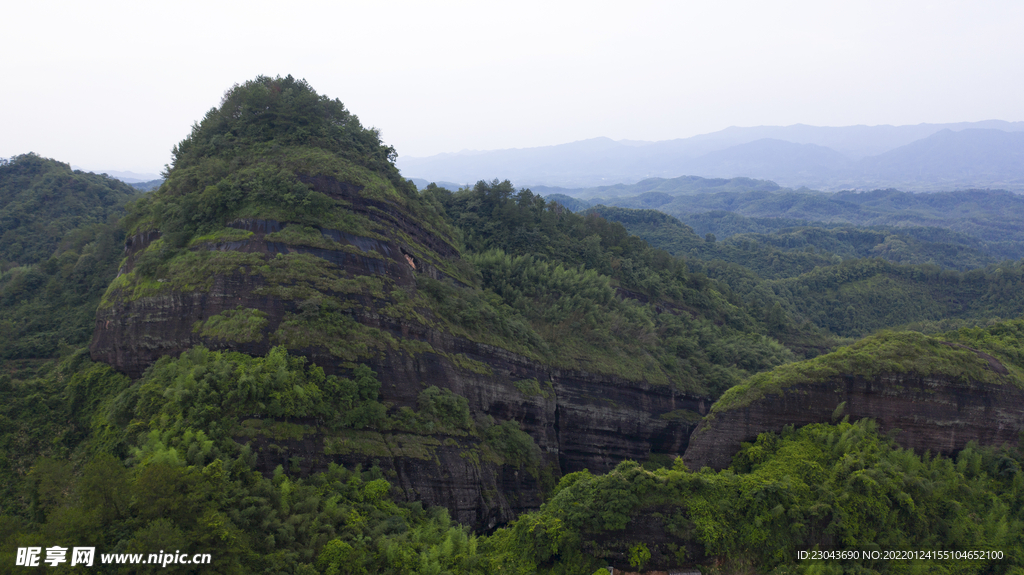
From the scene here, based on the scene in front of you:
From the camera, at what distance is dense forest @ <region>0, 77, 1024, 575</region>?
55.0 ft

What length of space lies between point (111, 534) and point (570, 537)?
13544mm

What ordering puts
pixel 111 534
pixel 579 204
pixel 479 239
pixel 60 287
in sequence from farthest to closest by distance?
pixel 579 204, pixel 479 239, pixel 60 287, pixel 111 534

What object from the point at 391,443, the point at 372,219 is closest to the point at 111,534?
the point at 391,443

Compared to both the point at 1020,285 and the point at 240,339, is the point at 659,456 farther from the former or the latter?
the point at 1020,285

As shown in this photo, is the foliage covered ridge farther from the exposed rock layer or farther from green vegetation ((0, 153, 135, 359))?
green vegetation ((0, 153, 135, 359))

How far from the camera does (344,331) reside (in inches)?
903

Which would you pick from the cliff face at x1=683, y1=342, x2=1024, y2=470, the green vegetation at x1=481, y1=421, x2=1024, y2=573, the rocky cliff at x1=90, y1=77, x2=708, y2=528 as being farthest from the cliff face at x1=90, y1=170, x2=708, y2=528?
the cliff face at x1=683, y1=342, x2=1024, y2=470

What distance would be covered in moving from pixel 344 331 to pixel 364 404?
343 centimetres

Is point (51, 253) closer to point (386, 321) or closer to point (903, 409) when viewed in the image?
point (386, 321)

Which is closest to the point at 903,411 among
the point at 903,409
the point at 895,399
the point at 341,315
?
the point at 903,409

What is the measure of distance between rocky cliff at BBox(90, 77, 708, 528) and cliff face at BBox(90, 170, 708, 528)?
0.07 metres

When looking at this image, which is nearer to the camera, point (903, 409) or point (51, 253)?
point (903, 409)

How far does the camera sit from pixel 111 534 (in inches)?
512

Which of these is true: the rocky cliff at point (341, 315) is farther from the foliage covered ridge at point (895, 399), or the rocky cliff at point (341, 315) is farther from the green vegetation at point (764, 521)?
the foliage covered ridge at point (895, 399)
